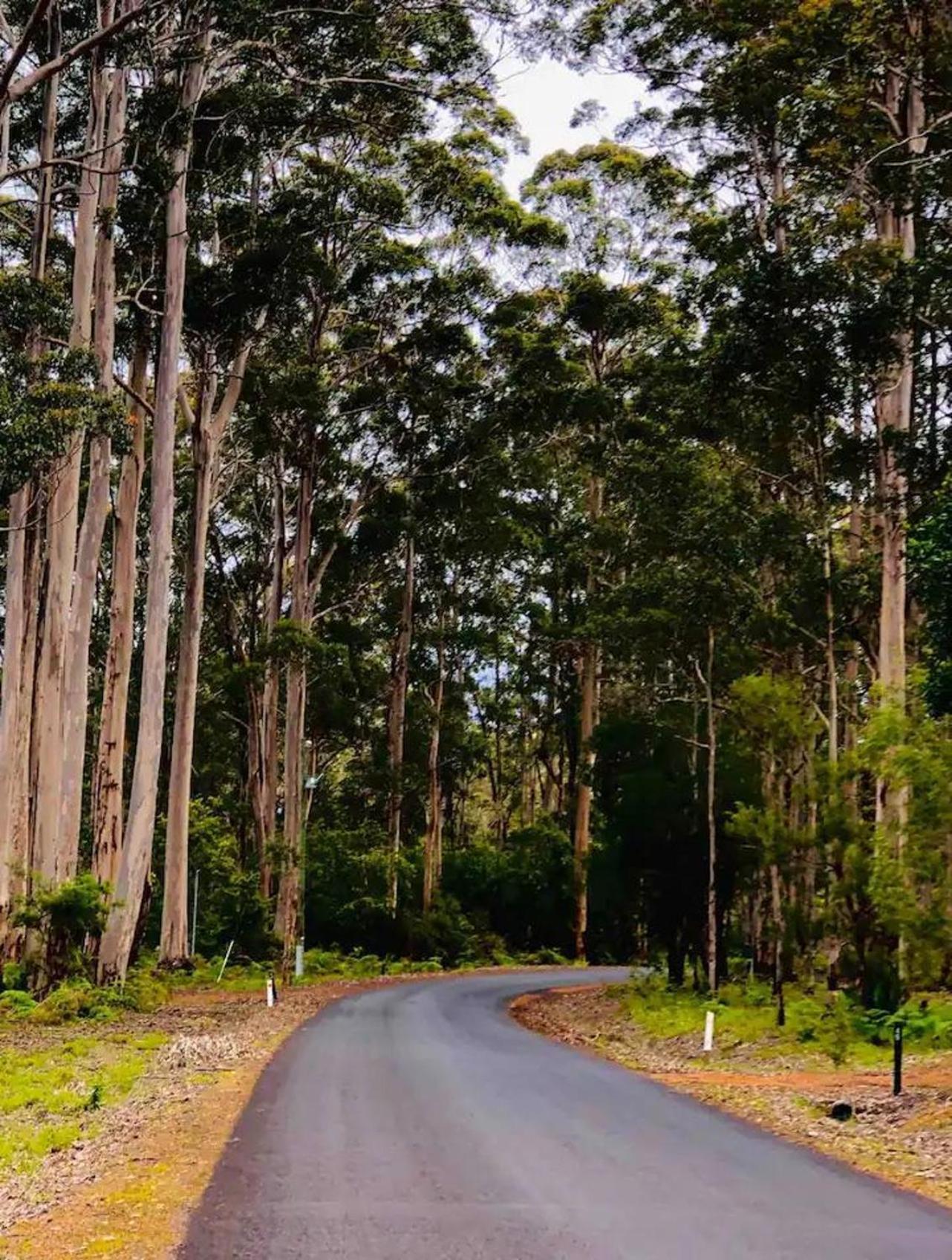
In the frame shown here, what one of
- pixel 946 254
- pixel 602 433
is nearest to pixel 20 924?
pixel 946 254

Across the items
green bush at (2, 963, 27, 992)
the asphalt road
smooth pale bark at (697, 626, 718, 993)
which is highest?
smooth pale bark at (697, 626, 718, 993)

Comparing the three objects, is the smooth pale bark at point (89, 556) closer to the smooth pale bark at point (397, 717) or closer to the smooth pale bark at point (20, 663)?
the smooth pale bark at point (20, 663)

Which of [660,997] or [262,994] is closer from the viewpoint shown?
[660,997]

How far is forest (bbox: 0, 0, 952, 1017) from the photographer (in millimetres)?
21016

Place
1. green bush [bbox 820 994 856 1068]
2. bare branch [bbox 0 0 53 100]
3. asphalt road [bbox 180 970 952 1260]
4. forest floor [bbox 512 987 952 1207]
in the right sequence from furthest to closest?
green bush [bbox 820 994 856 1068] → bare branch [bbox 0 0 53 100] → forest floor [bbox 512 987 952 1207] → asphalt road [bbox 180 970 952 1260]

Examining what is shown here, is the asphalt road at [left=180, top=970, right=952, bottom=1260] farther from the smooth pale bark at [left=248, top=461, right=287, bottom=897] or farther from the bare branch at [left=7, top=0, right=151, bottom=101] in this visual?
the smooth pale bark at [left=248, top=461, right=287, bottom=897]

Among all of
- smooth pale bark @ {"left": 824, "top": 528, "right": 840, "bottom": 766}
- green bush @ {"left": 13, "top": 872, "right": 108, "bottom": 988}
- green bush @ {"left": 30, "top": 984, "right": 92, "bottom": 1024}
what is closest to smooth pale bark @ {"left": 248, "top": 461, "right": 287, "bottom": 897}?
green bush @ {"left": 13, "top": 872, "right": 108, "bottom": 988}

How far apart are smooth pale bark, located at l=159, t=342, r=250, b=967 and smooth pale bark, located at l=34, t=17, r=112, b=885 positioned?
148 inches

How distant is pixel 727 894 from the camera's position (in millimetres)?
30078

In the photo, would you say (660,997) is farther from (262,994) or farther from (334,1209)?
(334,1209)

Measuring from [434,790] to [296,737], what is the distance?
388 inches

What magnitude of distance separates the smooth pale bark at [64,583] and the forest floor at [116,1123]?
11.5 ft

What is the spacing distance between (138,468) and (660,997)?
15.8 m

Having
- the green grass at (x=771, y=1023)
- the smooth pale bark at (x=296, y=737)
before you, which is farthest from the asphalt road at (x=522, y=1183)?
the smooth pale bark at (x=296, y=737)
